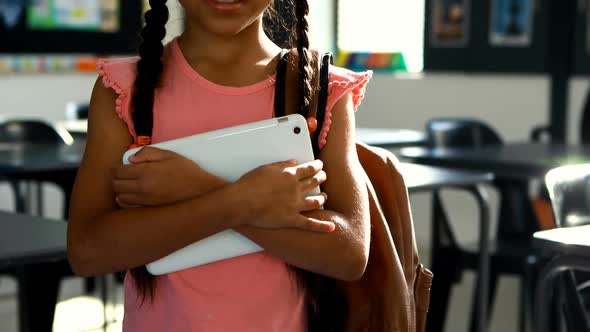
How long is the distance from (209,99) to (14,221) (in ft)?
2.91

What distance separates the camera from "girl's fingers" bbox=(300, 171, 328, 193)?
1174 mm

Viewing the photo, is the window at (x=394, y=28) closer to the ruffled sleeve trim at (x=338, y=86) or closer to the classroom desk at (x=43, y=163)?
the classroom desk at (x=43, y=163)

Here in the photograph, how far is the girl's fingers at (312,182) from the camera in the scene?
1.17 m

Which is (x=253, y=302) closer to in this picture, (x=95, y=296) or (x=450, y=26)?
(x=95, y=296)

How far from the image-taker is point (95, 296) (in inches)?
190

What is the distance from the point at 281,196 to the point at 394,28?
5554 millimetres

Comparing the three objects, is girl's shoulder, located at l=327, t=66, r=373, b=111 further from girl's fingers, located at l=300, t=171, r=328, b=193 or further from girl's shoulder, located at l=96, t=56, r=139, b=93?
girl's shoulder, located at l=96, t=56, r=139, b=93

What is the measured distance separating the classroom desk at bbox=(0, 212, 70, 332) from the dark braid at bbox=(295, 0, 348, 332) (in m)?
0.59

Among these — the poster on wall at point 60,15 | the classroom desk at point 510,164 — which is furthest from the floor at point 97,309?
the poster on wall at point 60,15

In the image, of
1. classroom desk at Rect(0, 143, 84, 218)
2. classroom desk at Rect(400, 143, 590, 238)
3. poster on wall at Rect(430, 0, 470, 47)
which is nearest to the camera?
classroom desk at Rect(0, 143, 84, 218)

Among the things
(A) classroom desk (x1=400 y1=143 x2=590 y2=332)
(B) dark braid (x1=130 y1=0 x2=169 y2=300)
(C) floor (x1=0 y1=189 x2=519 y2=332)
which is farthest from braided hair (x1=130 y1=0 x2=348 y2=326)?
(C) floor (x1=0 y1=189 x2=519 y2=332)

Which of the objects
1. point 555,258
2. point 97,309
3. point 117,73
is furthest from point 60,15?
point 117,73

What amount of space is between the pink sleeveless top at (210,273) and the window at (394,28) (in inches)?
210

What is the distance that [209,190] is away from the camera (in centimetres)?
116
